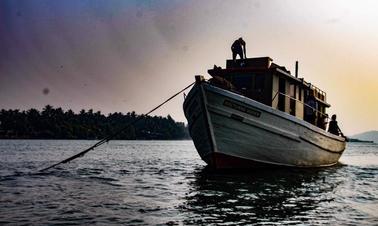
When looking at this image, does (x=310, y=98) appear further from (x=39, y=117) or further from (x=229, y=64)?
(x=39, y=117)

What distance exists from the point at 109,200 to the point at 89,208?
3.96 ft

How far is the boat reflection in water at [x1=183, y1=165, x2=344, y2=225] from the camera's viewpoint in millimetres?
7824

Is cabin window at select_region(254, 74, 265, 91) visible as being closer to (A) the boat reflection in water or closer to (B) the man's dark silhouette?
(B) the man's dark silhouette

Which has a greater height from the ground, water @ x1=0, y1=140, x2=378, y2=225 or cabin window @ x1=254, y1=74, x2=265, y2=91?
cabin window @ x1=254, y1=74, x2=265, y2=91

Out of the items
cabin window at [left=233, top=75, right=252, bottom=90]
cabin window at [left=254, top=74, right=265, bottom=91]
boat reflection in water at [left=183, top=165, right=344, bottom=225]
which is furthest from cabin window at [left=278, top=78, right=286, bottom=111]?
boat reflection in water at [left=183, top=165, right=344, bottom=225]

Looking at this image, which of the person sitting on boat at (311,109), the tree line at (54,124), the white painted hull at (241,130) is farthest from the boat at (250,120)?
the tree line at (54,124)

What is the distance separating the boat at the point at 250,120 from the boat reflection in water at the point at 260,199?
923 millimetres

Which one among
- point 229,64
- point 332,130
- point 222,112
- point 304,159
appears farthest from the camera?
point 332,130

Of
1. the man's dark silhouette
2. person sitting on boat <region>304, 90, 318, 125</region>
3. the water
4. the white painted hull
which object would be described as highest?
the man's dark silhouette

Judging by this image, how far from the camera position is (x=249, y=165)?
16.3 m

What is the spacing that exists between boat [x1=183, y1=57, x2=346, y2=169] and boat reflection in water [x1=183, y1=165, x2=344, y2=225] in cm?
92

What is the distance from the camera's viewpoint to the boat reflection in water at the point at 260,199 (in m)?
7.82

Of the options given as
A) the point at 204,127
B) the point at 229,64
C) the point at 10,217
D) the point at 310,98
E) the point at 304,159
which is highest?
the point at 229,64

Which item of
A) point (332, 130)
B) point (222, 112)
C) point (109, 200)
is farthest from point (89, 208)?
point (332, 130)
